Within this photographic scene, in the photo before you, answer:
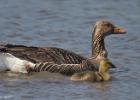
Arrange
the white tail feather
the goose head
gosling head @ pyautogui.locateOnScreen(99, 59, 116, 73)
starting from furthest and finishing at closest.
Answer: the goose head → the white tail feather → gosling head @ pyautogui.locateOnScreen(99, 59, 116, 73)

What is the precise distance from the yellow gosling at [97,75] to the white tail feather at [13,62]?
1.05 m

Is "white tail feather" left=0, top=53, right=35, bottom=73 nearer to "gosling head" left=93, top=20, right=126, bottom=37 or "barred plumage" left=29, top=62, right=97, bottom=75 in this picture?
"barred plumage" left=29, top=62, right=97, bottom=75

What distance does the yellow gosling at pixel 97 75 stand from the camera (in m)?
14.2

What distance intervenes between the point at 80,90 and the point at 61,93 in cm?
38

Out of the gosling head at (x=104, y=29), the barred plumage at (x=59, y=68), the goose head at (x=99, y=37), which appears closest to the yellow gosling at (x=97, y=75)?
the barred plumage at (x=59, y=68)

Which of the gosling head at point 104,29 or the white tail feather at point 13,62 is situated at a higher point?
the gosling head at point 104,29

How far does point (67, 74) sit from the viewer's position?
14.9 m

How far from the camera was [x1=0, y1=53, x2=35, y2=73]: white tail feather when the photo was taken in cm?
1486

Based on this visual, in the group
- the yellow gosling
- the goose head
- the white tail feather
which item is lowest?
the yellow gosling

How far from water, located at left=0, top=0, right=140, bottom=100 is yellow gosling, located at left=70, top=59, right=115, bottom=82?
135 mm

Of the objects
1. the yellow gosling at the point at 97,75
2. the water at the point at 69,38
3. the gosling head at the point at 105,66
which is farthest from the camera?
the gosling head at the point at 105,66

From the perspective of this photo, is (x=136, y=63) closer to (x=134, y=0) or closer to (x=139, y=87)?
(x=139, y=87)

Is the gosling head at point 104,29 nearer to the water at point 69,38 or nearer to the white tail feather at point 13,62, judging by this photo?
the water at point 69,38

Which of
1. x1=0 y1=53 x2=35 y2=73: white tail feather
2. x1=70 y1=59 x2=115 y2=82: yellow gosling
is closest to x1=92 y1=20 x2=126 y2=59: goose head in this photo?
x1=70 y1=59 x2=115 y2=82: yellow gosling
